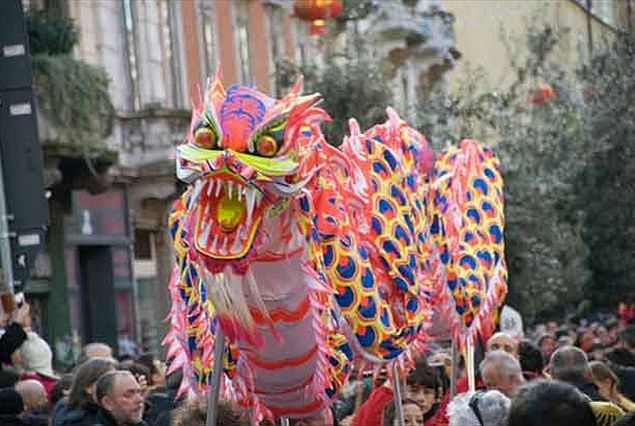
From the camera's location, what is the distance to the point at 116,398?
35.0 feet

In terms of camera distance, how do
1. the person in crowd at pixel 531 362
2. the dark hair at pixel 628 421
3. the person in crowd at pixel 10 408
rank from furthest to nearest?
the person in crowd at pixel 531 362
the person in crowd at pixel 10 408
the dark hair at pixel 628 421

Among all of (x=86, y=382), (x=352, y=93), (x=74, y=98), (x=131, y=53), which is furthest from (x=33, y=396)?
(x=352, y=93)

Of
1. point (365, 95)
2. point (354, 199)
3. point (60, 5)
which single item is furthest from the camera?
point (365, 95)

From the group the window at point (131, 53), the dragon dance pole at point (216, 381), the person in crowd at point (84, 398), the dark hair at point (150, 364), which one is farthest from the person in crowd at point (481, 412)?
the window at point (131, 53)

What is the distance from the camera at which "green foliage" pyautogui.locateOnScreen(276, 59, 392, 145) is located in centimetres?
2988

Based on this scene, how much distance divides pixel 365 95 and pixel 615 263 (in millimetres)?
8339

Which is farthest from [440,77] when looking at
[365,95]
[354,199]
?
[354,199]

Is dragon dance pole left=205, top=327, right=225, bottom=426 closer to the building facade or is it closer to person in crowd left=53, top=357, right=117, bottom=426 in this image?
person in crowd left=53, top=357, right=117, bottom=426

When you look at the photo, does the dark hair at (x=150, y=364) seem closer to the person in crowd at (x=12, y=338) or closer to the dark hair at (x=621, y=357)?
the person in crowd at (x=12, y=338)

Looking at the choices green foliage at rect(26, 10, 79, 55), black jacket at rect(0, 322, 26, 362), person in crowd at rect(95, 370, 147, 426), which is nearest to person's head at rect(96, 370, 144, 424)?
person in crowd at rect(95, 370, 147, 426)

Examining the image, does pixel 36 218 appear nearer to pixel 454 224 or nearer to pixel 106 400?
pixel 454 224

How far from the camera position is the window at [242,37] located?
33875 millimetres

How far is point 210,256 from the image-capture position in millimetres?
9328

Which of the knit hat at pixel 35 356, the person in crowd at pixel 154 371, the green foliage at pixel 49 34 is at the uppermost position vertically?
the green foliage at pixel 49 34
